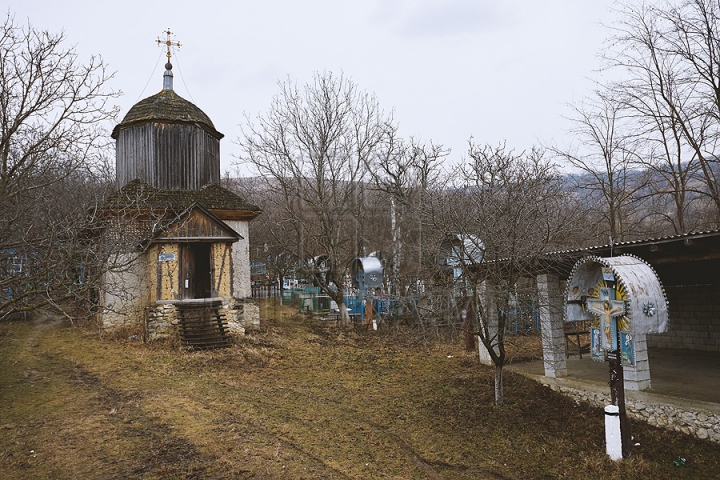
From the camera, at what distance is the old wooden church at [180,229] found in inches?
599

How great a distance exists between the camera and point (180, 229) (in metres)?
15.4

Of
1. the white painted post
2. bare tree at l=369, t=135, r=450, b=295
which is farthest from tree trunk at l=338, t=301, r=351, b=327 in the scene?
the white painted post

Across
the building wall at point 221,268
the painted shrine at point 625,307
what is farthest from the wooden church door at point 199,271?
the painted shrine at point 625,307

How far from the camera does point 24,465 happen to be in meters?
6.35

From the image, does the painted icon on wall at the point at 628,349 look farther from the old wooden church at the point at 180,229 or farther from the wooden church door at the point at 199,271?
the wooden church door at the point at 199,271

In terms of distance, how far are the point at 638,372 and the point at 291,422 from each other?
21.1ft

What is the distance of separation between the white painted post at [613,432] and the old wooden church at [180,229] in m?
11.5

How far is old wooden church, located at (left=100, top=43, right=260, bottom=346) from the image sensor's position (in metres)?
15.2

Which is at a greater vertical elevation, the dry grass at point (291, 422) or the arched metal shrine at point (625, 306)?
the arched metal shrine at point (625, 306)

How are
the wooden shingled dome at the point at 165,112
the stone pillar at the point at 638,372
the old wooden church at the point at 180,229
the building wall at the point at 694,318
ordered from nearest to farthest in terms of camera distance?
the stone pillar at the point at 638,372 < the building wall at the point at 694,318 < the old wooden church at the point at 180,229 < the wooden shingled dome at the point at 165,112

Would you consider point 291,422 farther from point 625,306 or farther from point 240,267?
point 240,267

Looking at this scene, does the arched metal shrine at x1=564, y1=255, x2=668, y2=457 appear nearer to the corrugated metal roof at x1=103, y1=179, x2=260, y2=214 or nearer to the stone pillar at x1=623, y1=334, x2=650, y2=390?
the stone pillar at x1=623, y1=334, x2=650, y2=390

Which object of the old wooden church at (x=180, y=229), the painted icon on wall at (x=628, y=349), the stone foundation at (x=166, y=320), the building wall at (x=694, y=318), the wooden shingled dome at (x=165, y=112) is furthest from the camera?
the wooden shingled dome at (x=165, y=112)

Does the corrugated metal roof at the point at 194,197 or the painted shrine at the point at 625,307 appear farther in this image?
the corrugated metal roof at the point at 194,197
